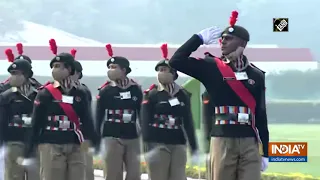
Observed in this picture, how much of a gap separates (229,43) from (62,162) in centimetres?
210

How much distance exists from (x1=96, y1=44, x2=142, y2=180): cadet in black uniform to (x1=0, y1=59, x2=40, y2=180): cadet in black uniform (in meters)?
0.86

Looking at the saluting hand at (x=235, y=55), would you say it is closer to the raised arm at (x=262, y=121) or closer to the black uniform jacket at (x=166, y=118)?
the raised arm at (x=262, y=121)

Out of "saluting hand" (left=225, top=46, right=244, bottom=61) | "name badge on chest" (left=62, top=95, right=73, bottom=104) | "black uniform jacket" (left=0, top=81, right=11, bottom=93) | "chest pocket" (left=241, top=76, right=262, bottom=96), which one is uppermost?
"saluting hand" (left=225, top=46, right=244, bottom=61)

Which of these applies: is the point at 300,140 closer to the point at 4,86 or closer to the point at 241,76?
the point at 4,86

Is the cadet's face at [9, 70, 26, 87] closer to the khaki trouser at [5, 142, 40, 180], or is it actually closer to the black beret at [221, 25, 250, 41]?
the khaki trouser at [5, 142, 40, 180]

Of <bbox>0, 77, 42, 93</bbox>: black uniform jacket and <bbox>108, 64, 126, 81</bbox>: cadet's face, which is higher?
<bbox>108, 64, 126, 81</bbox>: cadet's face

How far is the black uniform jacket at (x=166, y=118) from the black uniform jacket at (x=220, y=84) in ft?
8.08

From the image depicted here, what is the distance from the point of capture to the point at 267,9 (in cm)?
1127

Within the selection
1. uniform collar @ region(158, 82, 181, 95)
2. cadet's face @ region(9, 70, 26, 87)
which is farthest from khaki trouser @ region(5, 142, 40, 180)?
uniform collar @ region(158, 82, 181, 95)

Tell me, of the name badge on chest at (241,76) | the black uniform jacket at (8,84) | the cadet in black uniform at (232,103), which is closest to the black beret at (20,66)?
the black uniform jacket at (8,84)

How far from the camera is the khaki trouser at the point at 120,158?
28.0 feet

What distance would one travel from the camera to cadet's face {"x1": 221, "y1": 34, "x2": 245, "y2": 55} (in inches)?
222

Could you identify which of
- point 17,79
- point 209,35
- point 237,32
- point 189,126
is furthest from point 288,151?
point 209,35

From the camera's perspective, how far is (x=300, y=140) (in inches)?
445
